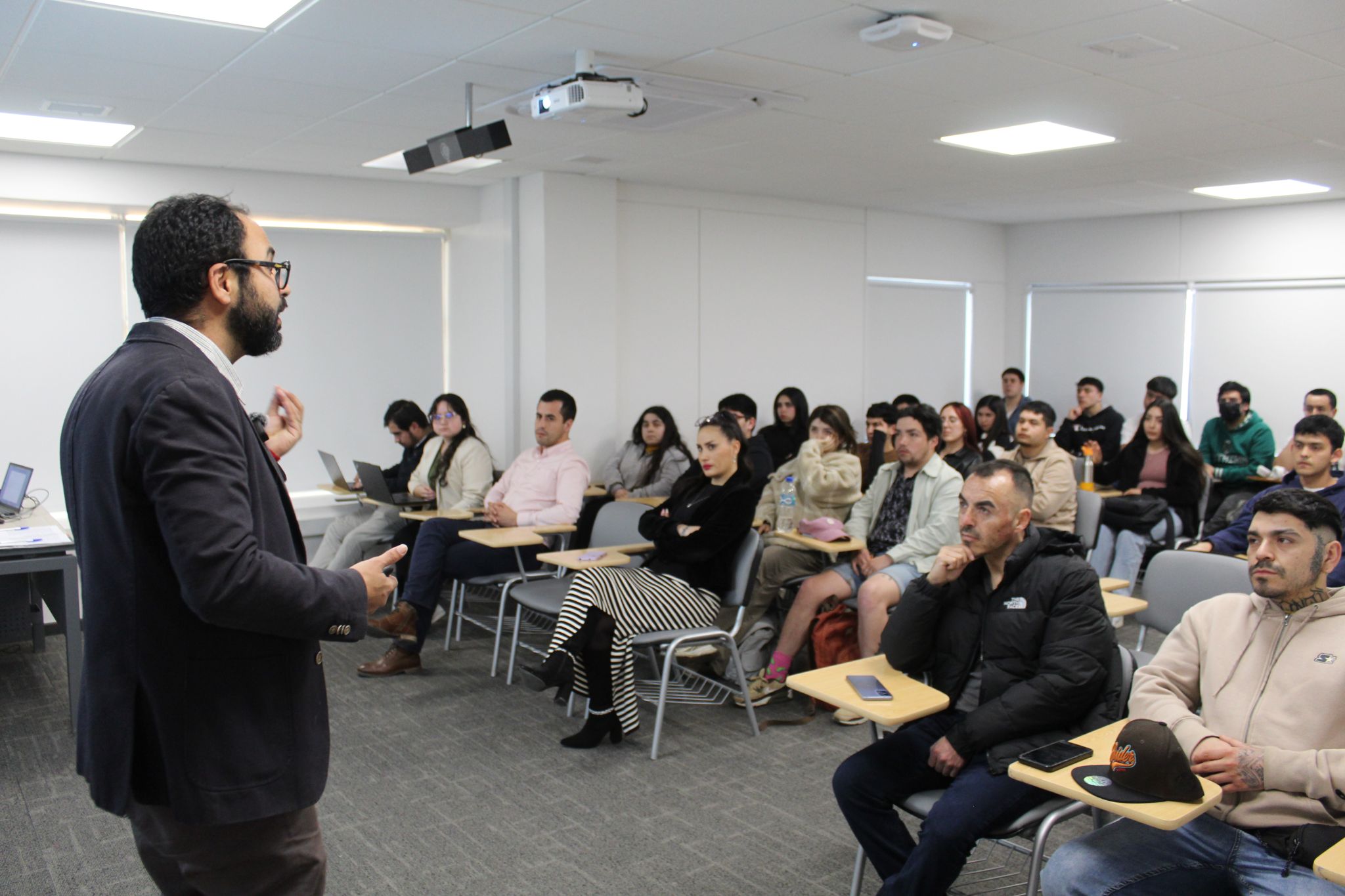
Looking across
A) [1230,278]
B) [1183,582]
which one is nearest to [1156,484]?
[1230,278]

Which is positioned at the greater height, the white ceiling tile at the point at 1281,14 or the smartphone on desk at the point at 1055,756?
the white ceiling tile at the point at 1281,14

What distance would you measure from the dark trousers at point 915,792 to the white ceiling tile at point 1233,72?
2.88m

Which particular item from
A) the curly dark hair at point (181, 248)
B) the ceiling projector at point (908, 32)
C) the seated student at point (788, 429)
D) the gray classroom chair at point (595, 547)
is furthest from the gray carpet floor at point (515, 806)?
the seated student at point (788, 429)

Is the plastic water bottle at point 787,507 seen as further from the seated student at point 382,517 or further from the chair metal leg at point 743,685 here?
the seated student at point 382,517

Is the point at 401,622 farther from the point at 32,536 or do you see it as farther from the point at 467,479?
the point at 32,536

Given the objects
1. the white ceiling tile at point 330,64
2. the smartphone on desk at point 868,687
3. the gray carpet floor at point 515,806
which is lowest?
the gray carpet floor at point 515,806

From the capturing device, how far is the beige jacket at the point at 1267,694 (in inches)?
86.0

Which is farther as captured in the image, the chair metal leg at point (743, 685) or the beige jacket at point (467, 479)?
the beige jacket at point (467, 479)

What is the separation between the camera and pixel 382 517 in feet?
Answer: 21.0

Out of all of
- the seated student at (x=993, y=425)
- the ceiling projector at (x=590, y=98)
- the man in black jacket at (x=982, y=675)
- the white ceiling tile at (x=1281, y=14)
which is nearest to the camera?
the man in black jacket at (x=982, y=675)

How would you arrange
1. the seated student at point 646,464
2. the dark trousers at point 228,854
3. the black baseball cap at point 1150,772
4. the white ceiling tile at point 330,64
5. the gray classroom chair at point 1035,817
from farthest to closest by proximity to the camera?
the seated student at point 646,464, the white ceiling tile at point 330,64, the gray classroom chair at point 1035,817, the black baseball cap at point 1150,772, the dark trousers at point 228,854

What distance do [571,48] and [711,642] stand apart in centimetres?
244

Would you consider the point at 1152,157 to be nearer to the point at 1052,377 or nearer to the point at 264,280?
the point at 1052,377

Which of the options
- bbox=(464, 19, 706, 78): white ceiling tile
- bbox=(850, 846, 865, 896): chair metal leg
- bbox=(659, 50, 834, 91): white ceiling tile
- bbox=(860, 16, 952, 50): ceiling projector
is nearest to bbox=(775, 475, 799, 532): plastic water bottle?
bbox=(659, 50, 834, 91): white ceiling tile
